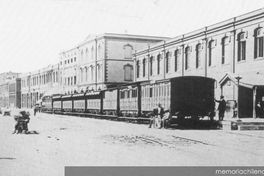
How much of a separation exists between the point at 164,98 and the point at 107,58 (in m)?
34.6

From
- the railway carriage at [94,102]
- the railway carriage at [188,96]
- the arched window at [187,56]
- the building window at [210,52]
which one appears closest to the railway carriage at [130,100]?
the railway carriage at [188,96]

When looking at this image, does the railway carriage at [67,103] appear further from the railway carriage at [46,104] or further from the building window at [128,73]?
the building window at [128,73]

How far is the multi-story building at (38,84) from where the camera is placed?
2768 inches

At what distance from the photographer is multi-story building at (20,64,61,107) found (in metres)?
70.3

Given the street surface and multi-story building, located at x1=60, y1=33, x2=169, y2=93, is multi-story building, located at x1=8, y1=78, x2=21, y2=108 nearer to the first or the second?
multi-story building, located at x1=60, y1=33, x2=169, y2=93

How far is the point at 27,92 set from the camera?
8288 cm

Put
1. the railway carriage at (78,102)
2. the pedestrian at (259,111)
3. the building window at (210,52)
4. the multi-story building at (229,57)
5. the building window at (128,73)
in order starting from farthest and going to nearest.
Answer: the building window at (128,73), the railway carriage at (78,102), the building window at (210,52), the multi-story building at (229,57), the pedestrian at (259,111)

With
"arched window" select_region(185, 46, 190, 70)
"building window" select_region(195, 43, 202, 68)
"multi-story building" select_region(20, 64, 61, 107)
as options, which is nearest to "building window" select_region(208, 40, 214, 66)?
"building window" select_region(195, 43, 202, 68)

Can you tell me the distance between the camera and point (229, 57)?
98.5ft

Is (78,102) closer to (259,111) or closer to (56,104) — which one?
(56,104)

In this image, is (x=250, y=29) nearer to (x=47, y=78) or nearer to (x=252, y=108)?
(x=252, y=108)

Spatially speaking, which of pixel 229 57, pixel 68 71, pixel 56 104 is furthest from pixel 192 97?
pixel 68 71

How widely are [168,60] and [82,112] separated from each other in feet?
33.2

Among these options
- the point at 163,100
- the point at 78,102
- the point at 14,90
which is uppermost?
the point at 14,90
